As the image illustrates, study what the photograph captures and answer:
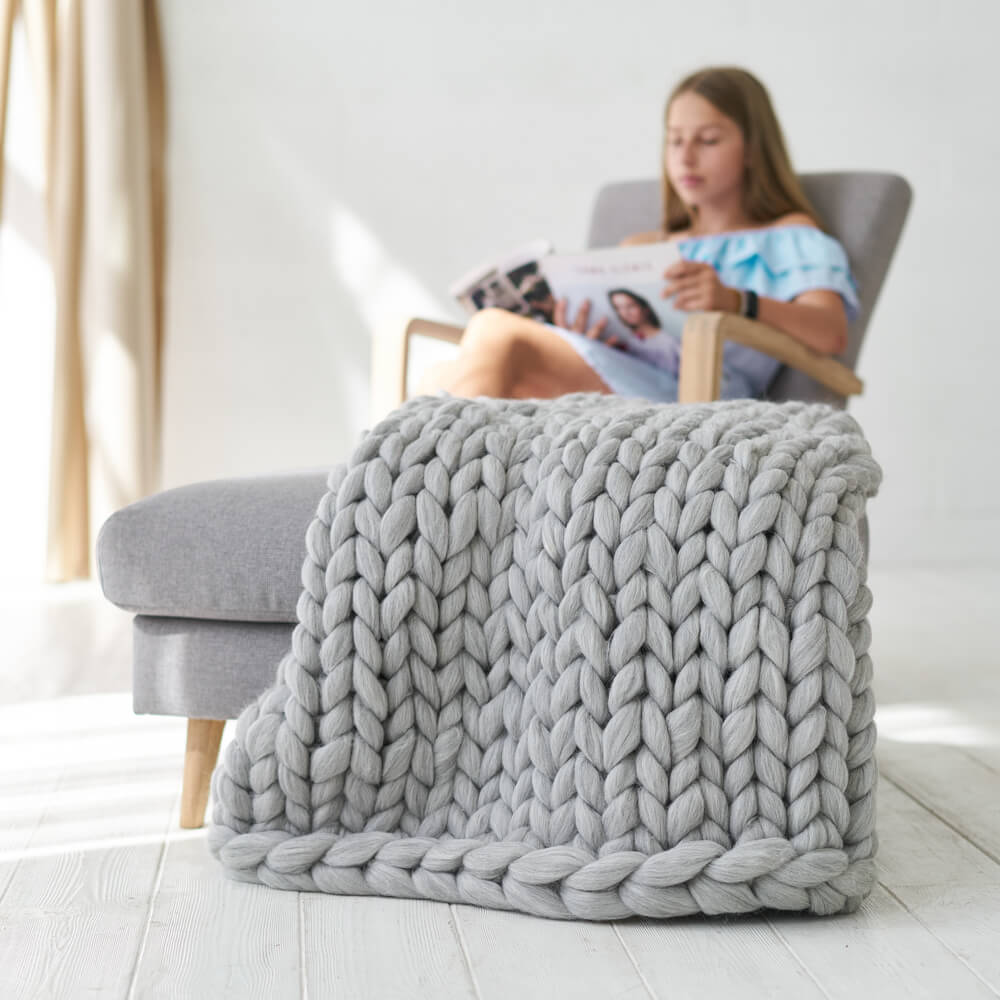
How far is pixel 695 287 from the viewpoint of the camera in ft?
5.83

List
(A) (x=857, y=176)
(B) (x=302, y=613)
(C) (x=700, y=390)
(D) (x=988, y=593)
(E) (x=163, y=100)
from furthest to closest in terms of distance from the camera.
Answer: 1. (E) (x=163, y=100)
2. (D) (x=988, y=593)
3. (A) (x=857, y=176)
4. (C) (x=700, y=390)
5. (B) (x=302, y=613)

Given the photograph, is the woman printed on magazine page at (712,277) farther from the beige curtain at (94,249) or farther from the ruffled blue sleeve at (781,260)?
the beige curtain at (94,249)

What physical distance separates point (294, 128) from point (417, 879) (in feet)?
8.24

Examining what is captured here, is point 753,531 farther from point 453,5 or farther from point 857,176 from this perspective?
point 453,5

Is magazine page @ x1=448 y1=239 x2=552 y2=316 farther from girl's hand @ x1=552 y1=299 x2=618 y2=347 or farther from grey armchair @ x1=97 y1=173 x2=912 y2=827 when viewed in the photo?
grey armchair @ x1=97 y1=173 x2=912 y2=827

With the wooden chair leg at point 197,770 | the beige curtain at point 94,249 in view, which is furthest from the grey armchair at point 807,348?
the beige curtain at point 94,249

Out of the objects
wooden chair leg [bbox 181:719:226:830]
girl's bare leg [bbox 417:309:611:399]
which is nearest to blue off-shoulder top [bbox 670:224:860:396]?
girl's bare leg [bbox 417:309:611:399]

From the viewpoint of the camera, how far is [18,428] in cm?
314

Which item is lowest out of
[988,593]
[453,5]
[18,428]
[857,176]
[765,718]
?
[988,593]

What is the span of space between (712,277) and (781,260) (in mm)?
334

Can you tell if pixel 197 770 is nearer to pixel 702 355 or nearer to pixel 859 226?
pixel 702 355

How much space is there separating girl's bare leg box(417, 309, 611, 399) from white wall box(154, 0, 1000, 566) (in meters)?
1.32

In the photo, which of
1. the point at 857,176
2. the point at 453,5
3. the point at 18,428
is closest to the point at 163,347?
the point at 18,428

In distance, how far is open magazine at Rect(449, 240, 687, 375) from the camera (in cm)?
179
